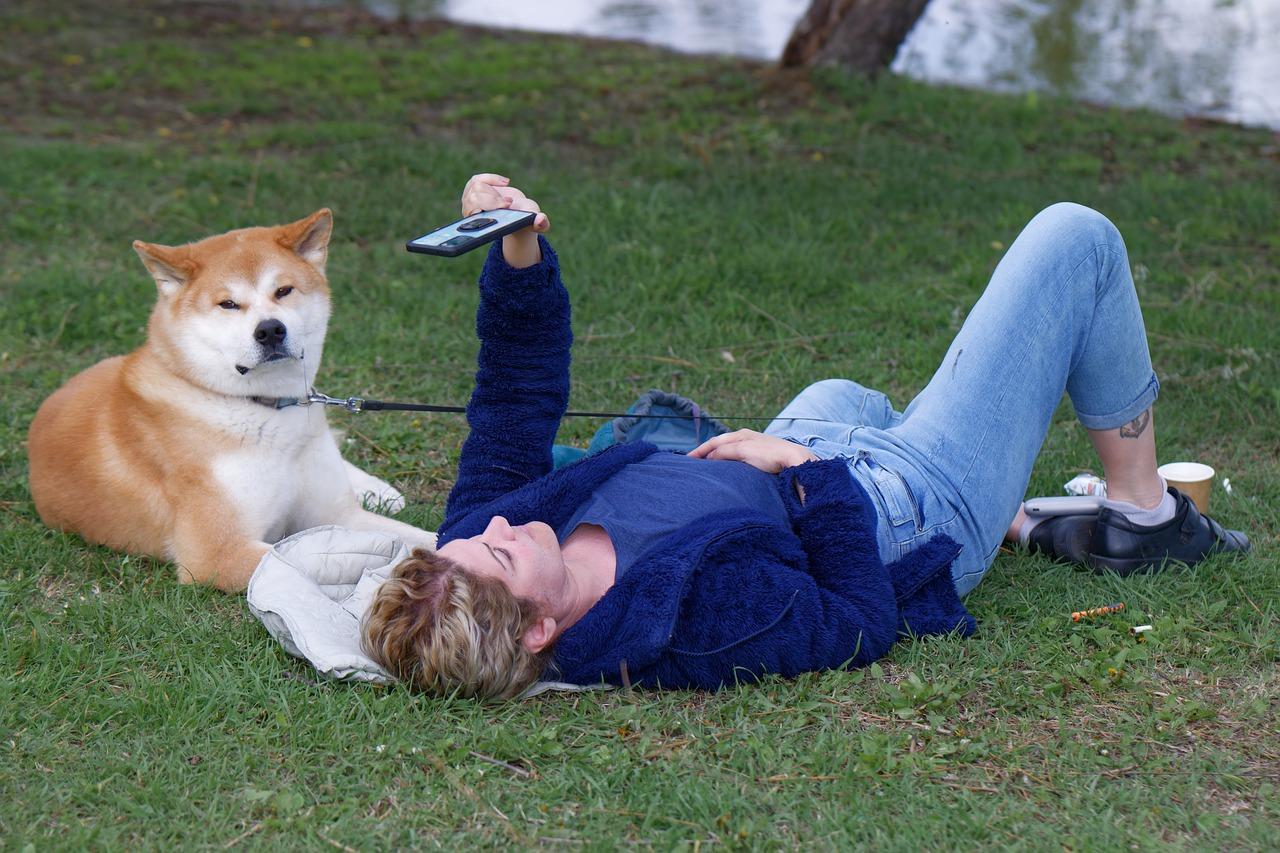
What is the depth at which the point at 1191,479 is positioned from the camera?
A: 395cm

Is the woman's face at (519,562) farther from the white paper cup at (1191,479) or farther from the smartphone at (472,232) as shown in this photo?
the white paper cup at (1191,479)

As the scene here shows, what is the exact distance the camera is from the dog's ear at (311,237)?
3797 mm

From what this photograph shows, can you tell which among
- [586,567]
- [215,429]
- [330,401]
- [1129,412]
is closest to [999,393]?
[1129,412]

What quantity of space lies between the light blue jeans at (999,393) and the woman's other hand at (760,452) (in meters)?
0.11

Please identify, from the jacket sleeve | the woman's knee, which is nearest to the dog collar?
the jacket sleeve

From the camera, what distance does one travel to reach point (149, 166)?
7.46m

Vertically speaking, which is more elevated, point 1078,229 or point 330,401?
point 1078,229

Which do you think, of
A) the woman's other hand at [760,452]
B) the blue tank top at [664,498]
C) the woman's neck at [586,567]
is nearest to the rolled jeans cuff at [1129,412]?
the woman's other hand at [760,452]

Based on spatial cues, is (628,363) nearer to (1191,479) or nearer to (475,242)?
(1191,479)

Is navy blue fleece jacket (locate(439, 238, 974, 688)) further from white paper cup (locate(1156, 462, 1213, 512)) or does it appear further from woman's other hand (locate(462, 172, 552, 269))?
white paper cup (locate(1156, 462, 1213, 512))

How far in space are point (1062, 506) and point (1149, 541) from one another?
→ 0.91 feet

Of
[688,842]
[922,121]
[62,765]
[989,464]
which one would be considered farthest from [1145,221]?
[62,765]

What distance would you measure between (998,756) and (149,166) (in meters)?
6.45

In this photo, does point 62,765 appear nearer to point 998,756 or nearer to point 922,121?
point 998,756
